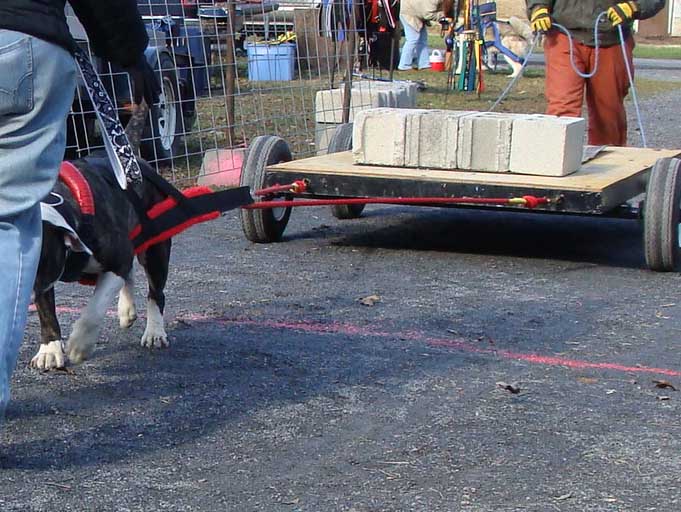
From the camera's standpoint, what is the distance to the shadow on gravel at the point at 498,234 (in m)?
7.07

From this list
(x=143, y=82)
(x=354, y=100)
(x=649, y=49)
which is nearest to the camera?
(x=143, y=82)

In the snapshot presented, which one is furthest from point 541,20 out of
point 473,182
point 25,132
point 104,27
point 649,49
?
point 649,49

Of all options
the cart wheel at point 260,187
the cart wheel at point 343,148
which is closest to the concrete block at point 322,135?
the cart wheel at point 343,148

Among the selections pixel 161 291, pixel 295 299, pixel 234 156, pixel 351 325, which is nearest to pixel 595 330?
pixel 351 325

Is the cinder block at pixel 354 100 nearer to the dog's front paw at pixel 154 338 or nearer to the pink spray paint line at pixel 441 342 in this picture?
the pink spray paint line at pixel 441 342

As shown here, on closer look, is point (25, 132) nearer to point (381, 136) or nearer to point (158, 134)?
point (381, 136)

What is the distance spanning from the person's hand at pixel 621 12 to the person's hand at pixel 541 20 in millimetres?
402

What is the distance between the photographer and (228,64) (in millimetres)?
9102

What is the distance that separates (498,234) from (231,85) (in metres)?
2.81

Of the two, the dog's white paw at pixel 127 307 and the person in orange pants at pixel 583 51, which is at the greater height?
the person in orange pants at pixel 583 51

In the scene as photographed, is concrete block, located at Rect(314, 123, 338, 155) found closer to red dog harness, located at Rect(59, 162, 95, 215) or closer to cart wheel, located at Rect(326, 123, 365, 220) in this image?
cart wheel, located at Rect(326, 123, 365, 220)

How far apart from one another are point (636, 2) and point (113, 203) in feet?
16.1

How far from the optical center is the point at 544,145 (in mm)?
6402

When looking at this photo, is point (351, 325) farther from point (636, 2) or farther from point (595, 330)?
point (636, 2)
